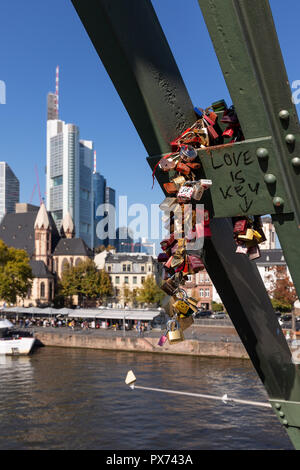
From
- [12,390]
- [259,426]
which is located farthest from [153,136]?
[12,390]

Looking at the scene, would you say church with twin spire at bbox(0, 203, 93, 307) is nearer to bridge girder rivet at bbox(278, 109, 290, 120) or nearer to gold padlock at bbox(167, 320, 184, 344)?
gold padlock at bbox(167, 320, 184, 344)

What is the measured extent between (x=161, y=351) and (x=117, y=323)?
49.7 feet

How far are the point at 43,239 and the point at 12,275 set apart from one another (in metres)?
39.3

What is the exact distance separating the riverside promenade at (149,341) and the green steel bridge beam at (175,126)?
103 feet

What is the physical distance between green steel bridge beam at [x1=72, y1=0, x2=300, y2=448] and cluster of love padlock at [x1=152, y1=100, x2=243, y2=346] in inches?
2.6

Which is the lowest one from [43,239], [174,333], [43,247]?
[174,333]

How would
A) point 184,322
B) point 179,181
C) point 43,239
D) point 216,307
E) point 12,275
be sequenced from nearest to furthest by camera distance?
1. point 179,181
2. point 184,322
3. point 12,275
4. point 216,307
5. point 43,239

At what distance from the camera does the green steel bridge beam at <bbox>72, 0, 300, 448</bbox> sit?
1.88 meters

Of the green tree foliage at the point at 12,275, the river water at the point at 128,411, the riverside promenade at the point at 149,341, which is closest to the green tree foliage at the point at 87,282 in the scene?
the green tree foliage at the point at 12,275

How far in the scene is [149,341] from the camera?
139 feet

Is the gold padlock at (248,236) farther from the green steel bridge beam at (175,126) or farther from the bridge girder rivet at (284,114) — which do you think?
the bridge girder rivet at (284,114)

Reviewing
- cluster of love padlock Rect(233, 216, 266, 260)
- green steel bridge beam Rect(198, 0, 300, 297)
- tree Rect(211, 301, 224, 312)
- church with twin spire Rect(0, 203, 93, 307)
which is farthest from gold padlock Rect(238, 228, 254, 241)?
church with twin spire Rect(0, 203, 93, 307)

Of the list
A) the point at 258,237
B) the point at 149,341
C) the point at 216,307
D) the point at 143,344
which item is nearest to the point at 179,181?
the point at 258,237

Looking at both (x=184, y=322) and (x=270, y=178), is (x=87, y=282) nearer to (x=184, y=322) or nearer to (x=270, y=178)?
→ (x=184, y=322)
